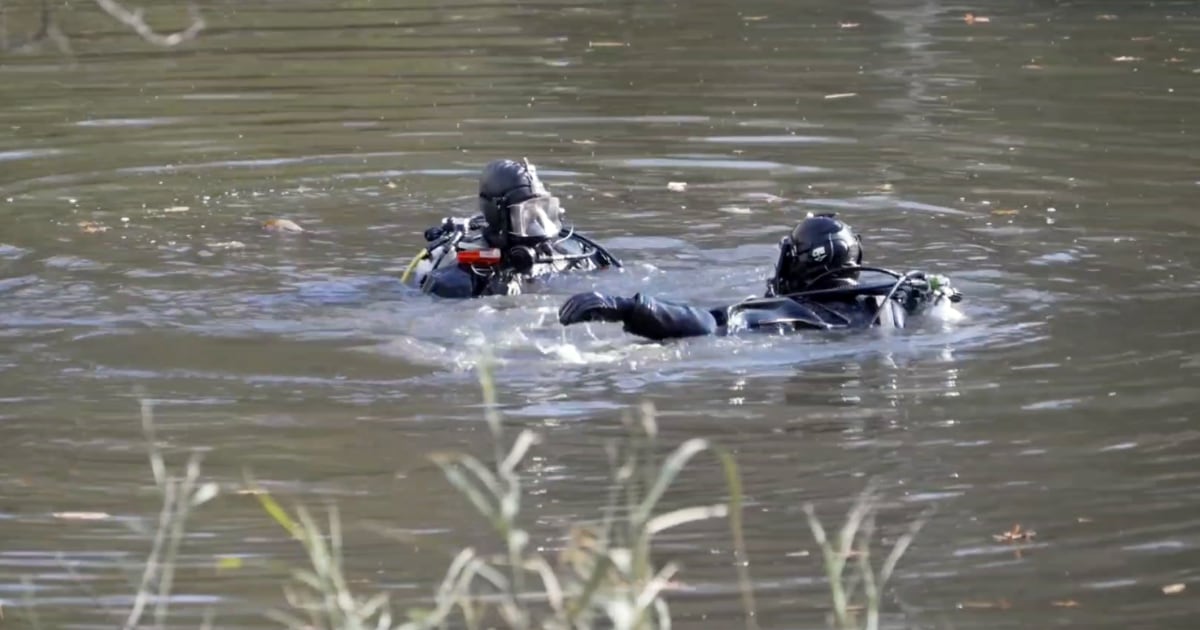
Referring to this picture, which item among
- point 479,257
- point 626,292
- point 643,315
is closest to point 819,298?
point 643,315

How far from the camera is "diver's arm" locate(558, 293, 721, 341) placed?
8922 mm

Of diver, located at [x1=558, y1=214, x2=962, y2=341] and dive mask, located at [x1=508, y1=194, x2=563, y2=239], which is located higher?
dive mask, located at [x1=508, y1=194, x2=563, y2=239]

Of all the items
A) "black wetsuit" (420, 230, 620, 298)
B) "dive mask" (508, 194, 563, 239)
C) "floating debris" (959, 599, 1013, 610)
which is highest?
"dive mask" (508, 194, 563, 239)

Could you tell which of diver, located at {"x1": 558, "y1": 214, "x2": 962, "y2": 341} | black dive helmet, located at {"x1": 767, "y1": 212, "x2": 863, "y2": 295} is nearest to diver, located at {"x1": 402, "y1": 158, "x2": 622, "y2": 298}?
diver, located at {"x1": 558, "y1": 214, "x2": 962, "y2": 341}

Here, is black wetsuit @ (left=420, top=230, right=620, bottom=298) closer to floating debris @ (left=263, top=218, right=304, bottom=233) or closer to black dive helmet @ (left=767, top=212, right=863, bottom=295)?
black dive helmet @ (left=767, top=212, right=863, bottom=295)

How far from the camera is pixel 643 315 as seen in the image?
9.12m

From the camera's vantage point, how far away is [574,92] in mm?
17266

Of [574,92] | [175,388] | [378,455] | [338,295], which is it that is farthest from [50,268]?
[574,92]

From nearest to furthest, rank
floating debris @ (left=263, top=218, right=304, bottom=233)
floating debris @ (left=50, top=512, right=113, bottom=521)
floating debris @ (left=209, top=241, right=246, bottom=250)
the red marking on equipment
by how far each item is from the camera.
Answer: floating debris @ (left=50, top=512, right=113, bottom=521), the red marking on equipment, floating debris @ (left=209, top=241, right=246, bottom=250), floating debris @ (left=263, top=218, right=304, bottom=233)

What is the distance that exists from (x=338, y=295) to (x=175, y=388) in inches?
75.6

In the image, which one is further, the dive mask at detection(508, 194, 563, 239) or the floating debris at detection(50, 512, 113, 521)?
the dive mask at detection(508, 194, 563, 239)

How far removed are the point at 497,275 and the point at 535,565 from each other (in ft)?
21.5

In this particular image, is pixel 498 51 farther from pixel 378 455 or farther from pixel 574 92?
pixel 378 455

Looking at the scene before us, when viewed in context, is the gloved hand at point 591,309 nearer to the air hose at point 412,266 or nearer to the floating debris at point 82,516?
the air hose at point 412,266
